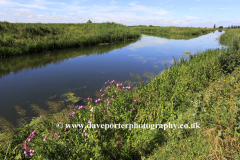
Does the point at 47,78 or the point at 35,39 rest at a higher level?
the point at 35,39

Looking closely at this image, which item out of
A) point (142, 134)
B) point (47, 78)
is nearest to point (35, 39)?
point (47, 78)

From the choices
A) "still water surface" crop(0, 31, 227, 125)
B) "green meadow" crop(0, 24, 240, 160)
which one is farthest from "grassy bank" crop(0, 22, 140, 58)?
"green meadow" crop(0, 24, 240, 160)

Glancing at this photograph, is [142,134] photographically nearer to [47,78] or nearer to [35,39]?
[47,78]

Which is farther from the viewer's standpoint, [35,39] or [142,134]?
[35,39]

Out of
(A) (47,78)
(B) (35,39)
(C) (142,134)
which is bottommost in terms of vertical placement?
(C) (142,134)

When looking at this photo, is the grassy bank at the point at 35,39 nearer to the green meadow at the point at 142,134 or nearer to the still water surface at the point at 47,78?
the still water surface at the point at 47,78

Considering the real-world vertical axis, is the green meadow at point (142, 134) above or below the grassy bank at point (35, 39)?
below

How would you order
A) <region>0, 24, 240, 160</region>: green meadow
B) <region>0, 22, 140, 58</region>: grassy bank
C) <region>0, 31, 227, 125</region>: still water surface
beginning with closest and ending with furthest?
<region>0, 24, 240, 160</region>: green meadow < <region>0, 31, 227, 125</region>: still water surface < <region>0, 22, 140, 58</region>: grassy bank

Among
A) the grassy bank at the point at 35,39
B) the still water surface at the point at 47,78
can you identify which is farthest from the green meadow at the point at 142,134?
the grassy bank at the point at 35,39

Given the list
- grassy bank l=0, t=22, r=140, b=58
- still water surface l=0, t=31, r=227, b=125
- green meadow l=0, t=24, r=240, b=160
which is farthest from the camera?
grassy bank l=0, t=22, r=140, b=58

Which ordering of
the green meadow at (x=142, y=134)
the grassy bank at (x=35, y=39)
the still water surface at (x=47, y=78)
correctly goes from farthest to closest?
the grassy bank at (x=35, y=39)
the still water surface at (x=47, y=78)
the green meadow at (x=142, y=134)

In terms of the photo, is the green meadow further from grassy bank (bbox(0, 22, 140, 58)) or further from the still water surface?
grassy bank (bbox(0, 22, 140, 58))

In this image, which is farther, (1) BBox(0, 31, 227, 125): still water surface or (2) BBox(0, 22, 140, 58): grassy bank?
(2) BBox(0, 22, 140, 58): grassy bank

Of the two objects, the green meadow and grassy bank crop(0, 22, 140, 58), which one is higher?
grassy bank crop(0, 22, 140, 58)
